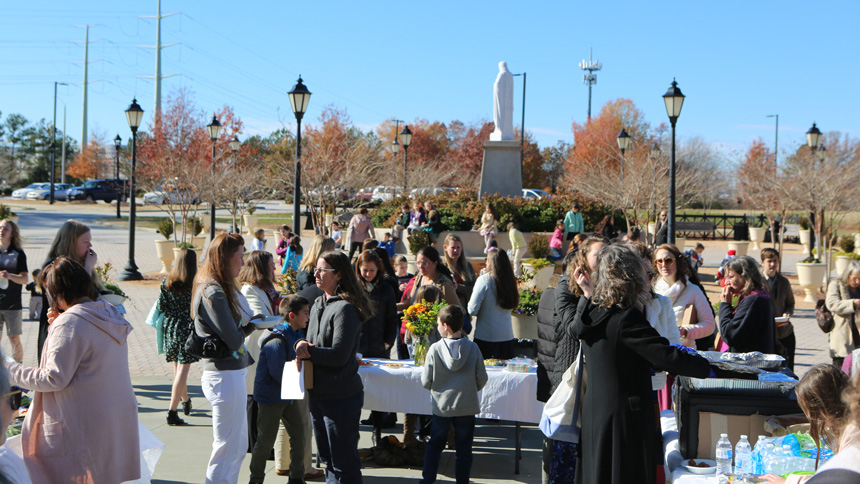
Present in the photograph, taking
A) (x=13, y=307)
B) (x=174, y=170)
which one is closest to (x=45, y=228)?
(x=174, y=170)

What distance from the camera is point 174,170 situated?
93.8 ft

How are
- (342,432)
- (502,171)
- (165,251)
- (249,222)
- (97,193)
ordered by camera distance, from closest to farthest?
1. (342,432)
2. (165,251)
3. (502,171)
4. (249,222)
5. (97,193)

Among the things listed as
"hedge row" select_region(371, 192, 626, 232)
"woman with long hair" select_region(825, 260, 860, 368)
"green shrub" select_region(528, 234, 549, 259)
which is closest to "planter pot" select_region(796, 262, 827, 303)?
"green shrub" select_region(528, 234, 549, 259)

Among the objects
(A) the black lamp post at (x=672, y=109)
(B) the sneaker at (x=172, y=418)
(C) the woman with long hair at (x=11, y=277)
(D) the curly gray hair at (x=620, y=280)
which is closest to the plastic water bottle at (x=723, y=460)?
(D) the curly gray hair at (x=620, y=280)

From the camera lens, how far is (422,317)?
6477 mm

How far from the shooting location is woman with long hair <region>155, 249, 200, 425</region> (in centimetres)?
697

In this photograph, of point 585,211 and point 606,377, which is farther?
point 585,211

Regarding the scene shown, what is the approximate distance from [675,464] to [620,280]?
1167 mm

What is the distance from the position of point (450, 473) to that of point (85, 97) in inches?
3578

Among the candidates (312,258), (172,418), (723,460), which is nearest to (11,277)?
(172,418)

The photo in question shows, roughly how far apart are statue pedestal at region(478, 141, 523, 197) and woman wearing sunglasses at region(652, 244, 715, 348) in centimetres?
2059

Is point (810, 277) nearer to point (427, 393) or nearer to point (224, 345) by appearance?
point (427, 393)

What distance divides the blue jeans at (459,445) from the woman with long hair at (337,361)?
70cm

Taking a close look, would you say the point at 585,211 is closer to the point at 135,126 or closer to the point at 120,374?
the point at 135,126
